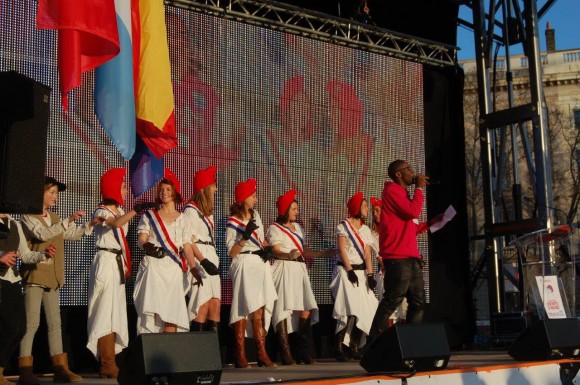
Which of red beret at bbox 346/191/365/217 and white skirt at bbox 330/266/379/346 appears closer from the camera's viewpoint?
white skirt at bbox 330/266/379/346

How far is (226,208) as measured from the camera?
31.0 ft

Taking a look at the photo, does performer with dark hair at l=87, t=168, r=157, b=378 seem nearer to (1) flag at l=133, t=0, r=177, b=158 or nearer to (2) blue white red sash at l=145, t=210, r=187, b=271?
(2) blue white red sash at l=145, t=210, r=187, b=271

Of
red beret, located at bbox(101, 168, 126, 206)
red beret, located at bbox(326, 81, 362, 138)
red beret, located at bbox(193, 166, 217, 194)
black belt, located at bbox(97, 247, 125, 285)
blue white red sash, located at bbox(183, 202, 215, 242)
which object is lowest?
black belt, located at bbox(97, 247, 125, 285)

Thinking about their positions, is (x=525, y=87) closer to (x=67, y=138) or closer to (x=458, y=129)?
(x=458, y=129)

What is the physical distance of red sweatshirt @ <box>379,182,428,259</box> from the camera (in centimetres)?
679

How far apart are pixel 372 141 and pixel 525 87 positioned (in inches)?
803

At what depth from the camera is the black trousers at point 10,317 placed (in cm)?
595

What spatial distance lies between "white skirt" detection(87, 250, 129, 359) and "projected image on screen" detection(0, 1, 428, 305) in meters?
0.90

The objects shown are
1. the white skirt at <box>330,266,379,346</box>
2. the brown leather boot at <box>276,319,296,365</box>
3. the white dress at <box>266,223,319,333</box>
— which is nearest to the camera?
the brown leather boot at <box>276,319,296,365</box>

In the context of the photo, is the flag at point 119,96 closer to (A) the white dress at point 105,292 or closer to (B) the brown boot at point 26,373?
(A) the white dress at point 105,292

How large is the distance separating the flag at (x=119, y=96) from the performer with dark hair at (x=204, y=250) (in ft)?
5.96

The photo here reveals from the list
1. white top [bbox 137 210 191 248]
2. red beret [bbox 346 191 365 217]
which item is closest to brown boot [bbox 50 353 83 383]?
white top [bbox 137 210 191 248]

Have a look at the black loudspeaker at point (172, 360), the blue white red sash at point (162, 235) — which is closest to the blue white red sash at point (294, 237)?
the blue white red sash at point (162, 235)

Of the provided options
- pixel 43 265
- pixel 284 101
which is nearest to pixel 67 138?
pixel 43 265
